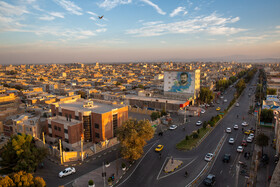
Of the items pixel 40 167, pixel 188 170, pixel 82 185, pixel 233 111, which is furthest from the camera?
pixel 233 111

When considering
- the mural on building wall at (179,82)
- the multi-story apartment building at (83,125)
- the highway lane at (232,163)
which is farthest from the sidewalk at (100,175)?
the mural on building wall at (179,82)

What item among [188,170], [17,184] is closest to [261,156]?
[188,170]

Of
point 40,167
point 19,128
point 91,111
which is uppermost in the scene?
point 91,111

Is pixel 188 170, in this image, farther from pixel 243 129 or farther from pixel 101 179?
pixel 243 129

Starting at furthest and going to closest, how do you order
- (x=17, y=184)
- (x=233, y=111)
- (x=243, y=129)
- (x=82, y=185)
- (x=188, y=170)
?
1. (x=233, y=111)
2. (x=243, y=129)
3. (x=188, y=170)
4. (x=82, y=185)
5. (x=17, y=184)

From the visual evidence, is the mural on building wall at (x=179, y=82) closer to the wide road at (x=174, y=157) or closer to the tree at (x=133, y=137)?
the wide road at (x=174, y=157)

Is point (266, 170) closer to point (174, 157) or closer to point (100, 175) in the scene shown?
point (174, 157)

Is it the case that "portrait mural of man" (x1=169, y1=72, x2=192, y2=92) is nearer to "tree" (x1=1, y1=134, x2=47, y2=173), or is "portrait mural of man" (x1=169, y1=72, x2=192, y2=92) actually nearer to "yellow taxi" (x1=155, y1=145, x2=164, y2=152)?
"yellow taxi" (x1=155, y1=145, x2=164, y2=152)
